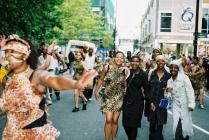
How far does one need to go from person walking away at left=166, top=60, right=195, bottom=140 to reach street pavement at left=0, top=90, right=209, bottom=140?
145cm

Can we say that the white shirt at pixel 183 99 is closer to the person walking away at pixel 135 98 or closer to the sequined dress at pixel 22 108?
the person walking away at pixel 135 98

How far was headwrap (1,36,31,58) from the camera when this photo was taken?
163 inches

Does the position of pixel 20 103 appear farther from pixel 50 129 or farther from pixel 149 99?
pixel 149 99

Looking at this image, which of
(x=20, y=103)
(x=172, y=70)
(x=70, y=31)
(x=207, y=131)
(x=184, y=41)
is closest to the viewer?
(x=20, y=103)

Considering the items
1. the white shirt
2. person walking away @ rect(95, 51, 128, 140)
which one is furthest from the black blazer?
person walking away @ rect(95, 51, 128, 140)

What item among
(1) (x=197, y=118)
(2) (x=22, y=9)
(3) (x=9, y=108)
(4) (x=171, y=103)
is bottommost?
(1) (x=197, y=118)

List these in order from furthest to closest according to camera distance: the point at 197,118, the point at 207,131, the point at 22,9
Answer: the point at 22,9 → the point at 197,118 → the point at 207,131

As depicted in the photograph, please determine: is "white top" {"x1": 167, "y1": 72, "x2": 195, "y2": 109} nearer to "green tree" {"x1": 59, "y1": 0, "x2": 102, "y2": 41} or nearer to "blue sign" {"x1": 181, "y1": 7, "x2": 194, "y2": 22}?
"blue sign" {"x1": 181, "y1": 7, "x2": 194, "y2": 22}

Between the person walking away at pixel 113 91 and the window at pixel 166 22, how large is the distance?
4986 cm

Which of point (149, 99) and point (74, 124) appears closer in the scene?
point (149, 99)

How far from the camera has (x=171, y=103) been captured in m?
8.26

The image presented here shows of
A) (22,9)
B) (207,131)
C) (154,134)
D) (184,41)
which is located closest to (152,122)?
(154,134)

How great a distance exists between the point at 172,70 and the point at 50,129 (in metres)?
4.12

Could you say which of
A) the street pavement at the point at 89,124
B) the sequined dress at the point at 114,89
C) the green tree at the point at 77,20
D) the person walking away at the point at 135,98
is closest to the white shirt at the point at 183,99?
the person walking away at the point at 135,98
